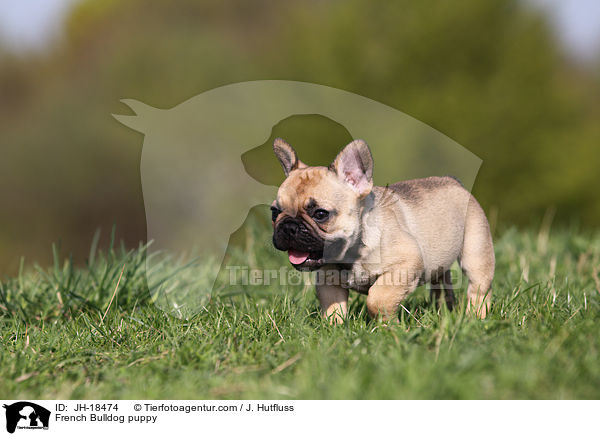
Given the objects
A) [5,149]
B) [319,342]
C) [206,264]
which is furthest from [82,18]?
[319,342]

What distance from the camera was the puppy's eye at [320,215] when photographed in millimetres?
3988

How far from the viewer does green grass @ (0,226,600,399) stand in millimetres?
3027

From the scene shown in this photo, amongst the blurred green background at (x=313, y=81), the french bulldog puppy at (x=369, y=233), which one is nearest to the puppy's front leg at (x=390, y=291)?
the french bulldog puppy at (x=369, y=233)

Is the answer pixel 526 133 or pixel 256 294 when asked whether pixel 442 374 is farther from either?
pixel 526 133

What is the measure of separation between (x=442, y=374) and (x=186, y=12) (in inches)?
1461

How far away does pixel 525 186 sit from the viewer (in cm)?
1741

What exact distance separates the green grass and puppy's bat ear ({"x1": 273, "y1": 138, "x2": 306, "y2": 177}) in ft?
3.68

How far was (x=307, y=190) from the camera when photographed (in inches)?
158

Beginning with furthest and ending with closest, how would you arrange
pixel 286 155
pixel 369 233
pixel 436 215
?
1. pixel 436 215
2. pixel 286 155
3. pixel 369 233

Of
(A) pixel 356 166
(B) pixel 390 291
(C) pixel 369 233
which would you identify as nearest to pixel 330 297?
(B) pixel 390 291

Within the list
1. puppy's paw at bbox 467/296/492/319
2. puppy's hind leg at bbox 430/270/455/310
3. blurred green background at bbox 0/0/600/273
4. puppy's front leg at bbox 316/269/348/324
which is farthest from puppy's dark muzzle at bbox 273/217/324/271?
blurred green background at bbox 0/0/600/273

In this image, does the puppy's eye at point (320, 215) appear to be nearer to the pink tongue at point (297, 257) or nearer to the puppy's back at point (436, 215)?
the pink tongue at point (297, 257)
